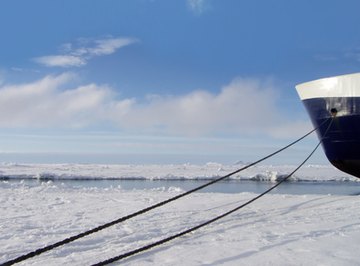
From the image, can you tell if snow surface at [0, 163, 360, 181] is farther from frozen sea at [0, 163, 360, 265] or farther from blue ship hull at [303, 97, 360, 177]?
frozen sea at [0, 163, 360, 265]

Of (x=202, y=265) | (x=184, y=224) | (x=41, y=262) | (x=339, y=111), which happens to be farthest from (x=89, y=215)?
(x=339, y=111)

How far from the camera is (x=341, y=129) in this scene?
330 inches

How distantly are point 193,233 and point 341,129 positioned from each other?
18.8 feet

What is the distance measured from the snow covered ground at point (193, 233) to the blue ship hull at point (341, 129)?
224cm

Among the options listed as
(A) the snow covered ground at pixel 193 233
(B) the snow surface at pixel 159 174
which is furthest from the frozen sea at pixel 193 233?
(B) the snow surface at pixel 159 174

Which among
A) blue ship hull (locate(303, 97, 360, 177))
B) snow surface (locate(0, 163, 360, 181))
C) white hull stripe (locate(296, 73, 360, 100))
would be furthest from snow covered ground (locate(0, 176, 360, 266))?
snow surface (locate(0, 163, 360, 181))

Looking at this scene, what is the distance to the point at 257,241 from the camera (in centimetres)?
346

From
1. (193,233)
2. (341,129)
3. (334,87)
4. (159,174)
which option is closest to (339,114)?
(341,129)

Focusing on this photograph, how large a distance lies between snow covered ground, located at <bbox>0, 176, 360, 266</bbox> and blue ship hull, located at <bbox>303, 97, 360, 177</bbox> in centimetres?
224

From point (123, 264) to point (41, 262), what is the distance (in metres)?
0.60

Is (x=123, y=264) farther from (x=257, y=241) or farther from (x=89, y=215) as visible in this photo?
(x=89, y=215)

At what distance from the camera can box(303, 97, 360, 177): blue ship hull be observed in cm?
812

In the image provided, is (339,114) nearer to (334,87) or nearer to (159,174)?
(334,87)

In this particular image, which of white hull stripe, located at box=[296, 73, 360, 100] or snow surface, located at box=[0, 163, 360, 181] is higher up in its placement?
white hull stripe, located at box=[296, 73, 360, 100]
